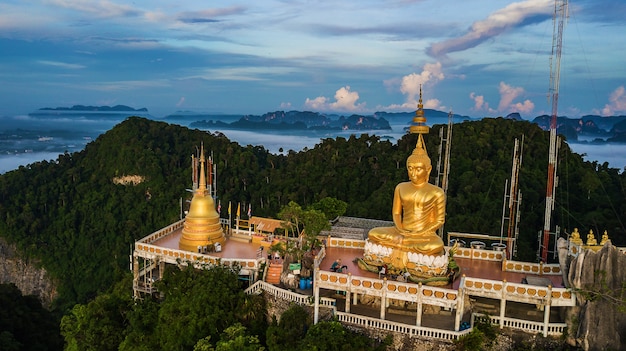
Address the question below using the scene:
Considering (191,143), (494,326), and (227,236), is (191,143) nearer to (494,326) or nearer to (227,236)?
(227,236)

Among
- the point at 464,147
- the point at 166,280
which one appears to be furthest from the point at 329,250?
the point at 464,147

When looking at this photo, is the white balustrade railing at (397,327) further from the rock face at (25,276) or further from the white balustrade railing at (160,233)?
the rock face at (25,276)

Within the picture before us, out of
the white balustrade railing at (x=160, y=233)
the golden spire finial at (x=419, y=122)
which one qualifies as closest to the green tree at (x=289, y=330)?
the golden spire finial at (x=419, y=122)

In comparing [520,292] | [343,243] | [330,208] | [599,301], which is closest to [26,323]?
[330,208]

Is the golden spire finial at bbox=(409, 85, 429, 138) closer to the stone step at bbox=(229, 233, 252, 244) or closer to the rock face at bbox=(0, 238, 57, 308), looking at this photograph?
the stone step at bbox=(229, 233, 252, 244)

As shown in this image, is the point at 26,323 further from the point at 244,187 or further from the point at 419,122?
the point at 244,187
